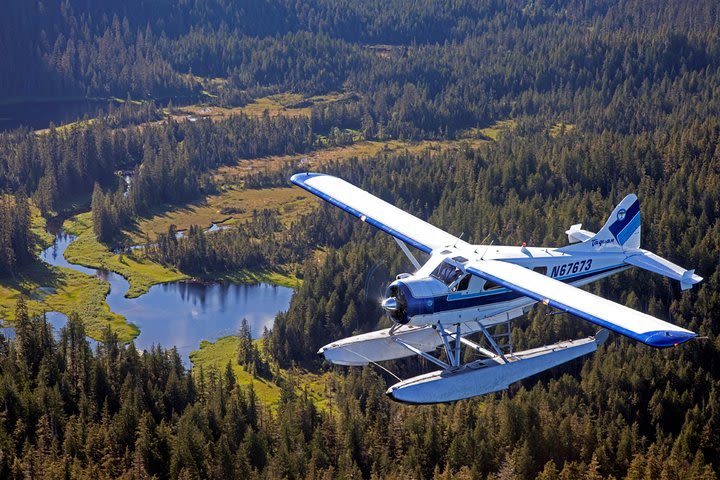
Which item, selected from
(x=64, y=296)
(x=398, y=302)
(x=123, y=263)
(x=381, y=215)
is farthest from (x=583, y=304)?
(x=123, y=263)

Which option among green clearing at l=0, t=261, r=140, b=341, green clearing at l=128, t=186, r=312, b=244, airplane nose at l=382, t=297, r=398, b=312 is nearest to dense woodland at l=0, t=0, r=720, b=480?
airplane nose at l=382, t=297, r=398, b=312

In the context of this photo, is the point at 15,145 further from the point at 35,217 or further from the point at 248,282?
the point at 248,282

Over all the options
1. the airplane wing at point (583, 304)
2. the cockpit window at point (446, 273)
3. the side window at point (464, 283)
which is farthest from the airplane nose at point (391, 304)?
the airplane wing at point (583, 304)

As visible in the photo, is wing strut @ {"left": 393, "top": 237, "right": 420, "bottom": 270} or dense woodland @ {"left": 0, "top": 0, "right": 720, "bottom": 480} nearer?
wing strut @ {"left": 393, "top": 237, "right": 420, "bottom": 270}

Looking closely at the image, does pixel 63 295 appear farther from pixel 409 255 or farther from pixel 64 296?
pixel 409 255

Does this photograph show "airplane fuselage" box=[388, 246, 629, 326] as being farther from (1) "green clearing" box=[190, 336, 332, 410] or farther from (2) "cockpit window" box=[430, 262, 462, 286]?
(1) "green clearing" box=[190, 336, 332, 410]

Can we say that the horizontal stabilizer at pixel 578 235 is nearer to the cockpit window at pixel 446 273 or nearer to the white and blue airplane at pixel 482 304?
the white and blue airplane at pixel 482 304

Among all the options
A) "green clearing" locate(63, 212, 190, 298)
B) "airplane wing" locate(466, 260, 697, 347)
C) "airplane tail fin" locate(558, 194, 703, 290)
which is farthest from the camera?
"green clearing" locate(63, 212, 190, 298)
